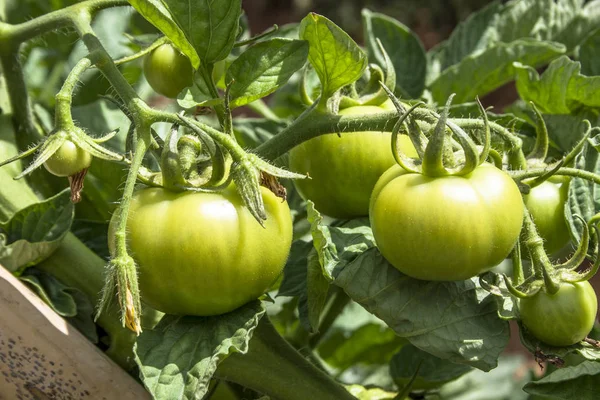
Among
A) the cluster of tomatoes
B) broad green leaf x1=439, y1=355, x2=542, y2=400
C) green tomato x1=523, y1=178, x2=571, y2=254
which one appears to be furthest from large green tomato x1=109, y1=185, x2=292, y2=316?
broad green leaf x1=439, y1=355, x2=542, y2=400

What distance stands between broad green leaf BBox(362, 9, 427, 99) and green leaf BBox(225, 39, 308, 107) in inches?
11.7

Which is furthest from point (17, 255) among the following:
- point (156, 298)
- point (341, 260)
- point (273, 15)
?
point (273, 15)

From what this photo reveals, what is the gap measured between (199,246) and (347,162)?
171 mm

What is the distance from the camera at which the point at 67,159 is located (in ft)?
1.74

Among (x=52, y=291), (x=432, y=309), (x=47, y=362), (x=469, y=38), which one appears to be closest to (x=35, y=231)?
(x=52, y=291)

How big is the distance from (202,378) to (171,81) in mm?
277

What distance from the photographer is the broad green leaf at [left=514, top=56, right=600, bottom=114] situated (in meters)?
0.73

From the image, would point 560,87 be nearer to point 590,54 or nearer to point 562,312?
point 590,54

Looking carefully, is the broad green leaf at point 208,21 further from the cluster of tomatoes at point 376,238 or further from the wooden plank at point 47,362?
the wooden plank at point 47,362

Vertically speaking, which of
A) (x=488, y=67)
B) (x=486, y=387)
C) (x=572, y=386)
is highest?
(x=488, y=67)

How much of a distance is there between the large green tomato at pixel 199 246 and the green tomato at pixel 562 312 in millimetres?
192

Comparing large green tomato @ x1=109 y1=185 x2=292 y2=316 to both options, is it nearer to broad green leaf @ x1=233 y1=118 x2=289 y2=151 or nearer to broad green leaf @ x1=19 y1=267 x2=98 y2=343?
broad green leaf @ x1=19 y1=267 x2=98 y2=343

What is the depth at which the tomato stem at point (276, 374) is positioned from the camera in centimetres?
64

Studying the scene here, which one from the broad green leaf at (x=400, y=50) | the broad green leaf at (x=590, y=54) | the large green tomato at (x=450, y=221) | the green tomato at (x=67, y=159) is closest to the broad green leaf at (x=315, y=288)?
the large green tomato at (x=450, y=221)
